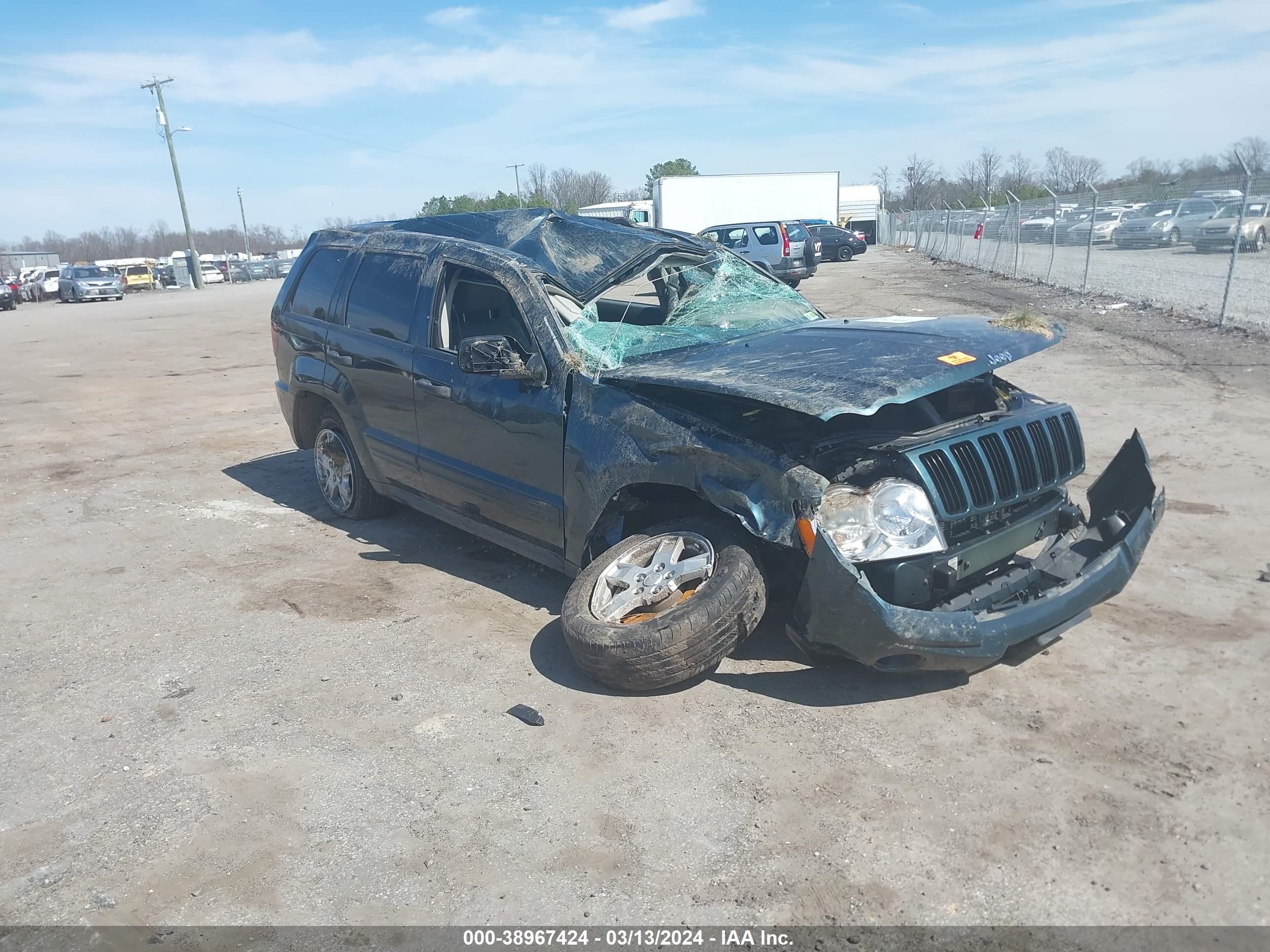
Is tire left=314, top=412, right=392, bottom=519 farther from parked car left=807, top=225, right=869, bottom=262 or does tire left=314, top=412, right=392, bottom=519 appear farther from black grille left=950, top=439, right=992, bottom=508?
parked car left=807, top=225, right=869, bottom=262

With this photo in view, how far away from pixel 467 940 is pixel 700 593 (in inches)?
60.5

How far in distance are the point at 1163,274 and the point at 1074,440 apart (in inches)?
540

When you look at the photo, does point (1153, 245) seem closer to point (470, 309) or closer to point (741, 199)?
point (470, 309)

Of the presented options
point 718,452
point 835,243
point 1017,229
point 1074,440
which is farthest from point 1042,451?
point 835,243

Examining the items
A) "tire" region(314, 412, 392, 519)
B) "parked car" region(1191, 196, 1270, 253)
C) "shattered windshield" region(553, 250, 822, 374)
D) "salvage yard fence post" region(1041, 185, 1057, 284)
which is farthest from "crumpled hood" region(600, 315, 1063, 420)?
"salvage yard fence post" region(1041, 185, 1057, 284)

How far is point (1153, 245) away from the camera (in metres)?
17.3

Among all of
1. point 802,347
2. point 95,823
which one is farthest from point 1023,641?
point 95,823

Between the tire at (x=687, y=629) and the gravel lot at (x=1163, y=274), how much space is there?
1079cm

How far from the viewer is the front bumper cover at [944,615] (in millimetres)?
3400

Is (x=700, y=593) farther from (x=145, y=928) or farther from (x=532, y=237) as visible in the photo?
(x=532, y=237)

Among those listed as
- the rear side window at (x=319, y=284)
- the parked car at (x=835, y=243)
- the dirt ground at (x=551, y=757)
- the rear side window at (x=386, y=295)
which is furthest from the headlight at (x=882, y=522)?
the parked car at (x=835, y=243)

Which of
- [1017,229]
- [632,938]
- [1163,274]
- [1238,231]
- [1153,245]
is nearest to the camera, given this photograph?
[632,938]

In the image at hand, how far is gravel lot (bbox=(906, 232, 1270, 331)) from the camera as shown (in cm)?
1252

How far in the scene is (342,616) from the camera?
5.09 metres
